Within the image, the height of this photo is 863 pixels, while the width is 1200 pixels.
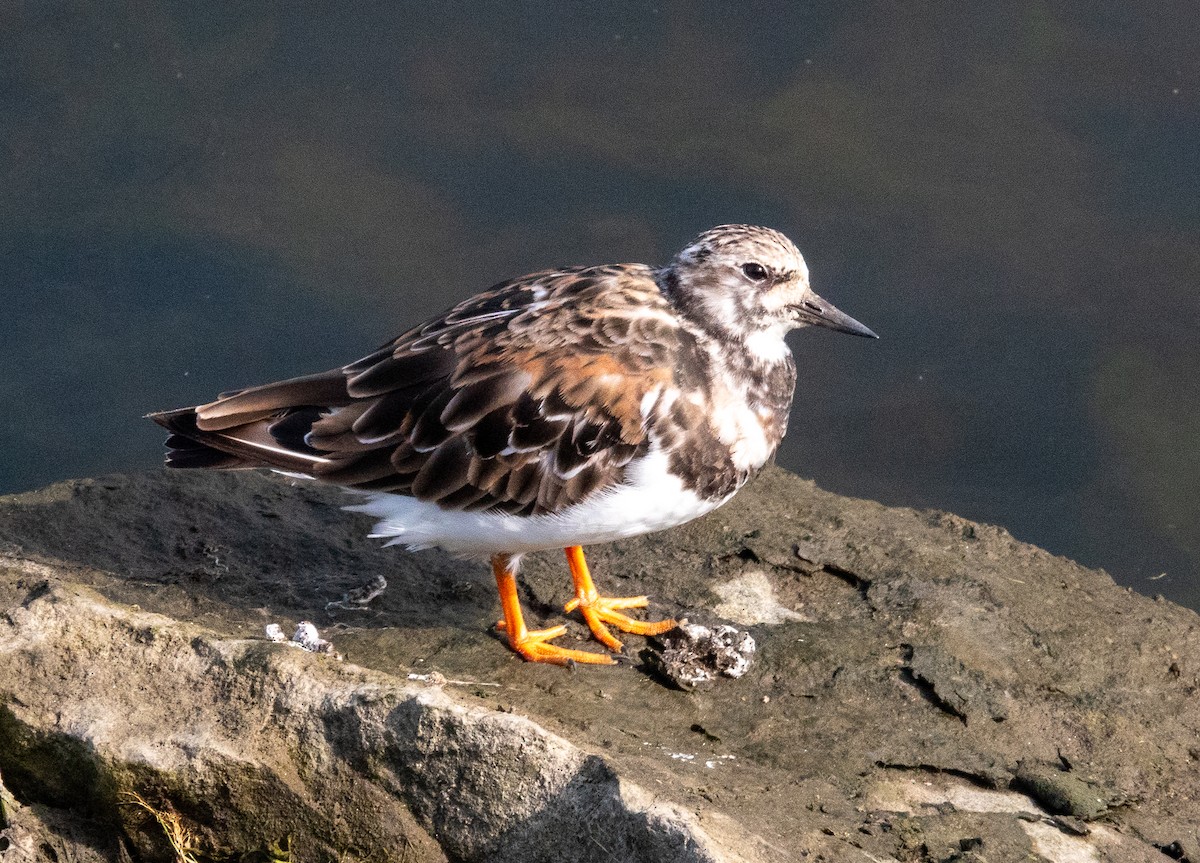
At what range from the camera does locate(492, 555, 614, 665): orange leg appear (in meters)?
5.64

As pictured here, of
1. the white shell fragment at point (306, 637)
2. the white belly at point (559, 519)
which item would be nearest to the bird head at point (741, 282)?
the white belly at point (559, 519)

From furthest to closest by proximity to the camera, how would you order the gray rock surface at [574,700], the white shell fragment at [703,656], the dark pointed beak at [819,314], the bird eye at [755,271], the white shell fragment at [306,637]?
the dark pointed beak at [819,314] < the bird eye at [755,271] < the white shell fragment at [703,656] < the white shell fragment at [306,637] < the gray rock surface at [574,700]

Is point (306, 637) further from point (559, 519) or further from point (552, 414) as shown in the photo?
point (552, 414)

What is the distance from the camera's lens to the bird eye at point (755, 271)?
562cm

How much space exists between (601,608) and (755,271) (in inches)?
65.1

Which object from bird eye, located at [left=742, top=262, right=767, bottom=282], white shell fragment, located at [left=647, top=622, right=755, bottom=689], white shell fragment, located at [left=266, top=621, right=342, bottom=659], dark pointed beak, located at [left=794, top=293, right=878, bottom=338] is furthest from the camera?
dark pointed beak, located at [left=794, top=293, right=878, bottom=338]

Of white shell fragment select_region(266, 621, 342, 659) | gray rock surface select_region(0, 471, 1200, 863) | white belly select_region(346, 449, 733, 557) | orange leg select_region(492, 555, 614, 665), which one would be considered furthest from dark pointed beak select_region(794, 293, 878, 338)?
white shell fragment select_region(266, 621, 342, 659)

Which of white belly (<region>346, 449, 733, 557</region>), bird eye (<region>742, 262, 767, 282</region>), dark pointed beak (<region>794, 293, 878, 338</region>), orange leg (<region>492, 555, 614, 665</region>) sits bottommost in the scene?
orange leg (<region>492, 555, 614, 665</region>)

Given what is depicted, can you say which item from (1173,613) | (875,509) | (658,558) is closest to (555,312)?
(658,558)

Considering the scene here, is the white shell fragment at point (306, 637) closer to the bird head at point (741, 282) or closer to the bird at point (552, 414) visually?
the bird at point (552, 414)

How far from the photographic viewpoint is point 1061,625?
6281 millimetres

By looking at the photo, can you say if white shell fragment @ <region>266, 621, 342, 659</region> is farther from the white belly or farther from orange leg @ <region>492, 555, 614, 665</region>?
orange leg @ <region>492, 555, 614, 665</region>

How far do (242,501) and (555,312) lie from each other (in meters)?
2.10

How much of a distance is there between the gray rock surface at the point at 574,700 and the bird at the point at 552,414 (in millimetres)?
608
